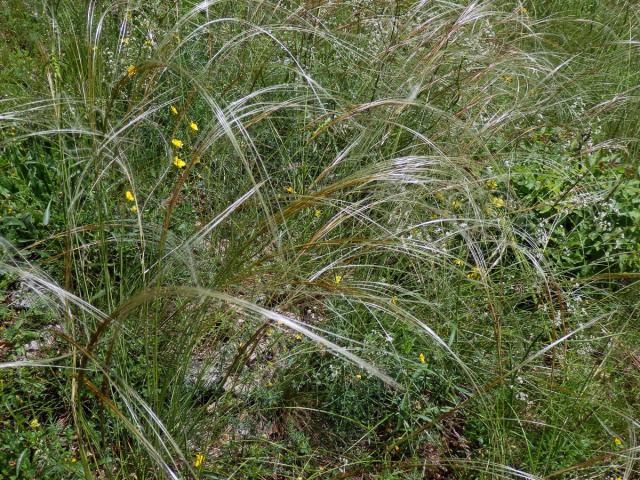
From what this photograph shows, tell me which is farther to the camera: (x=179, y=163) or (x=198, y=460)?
(x=179, y=163)

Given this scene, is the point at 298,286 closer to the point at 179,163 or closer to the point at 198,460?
the point at 198,460

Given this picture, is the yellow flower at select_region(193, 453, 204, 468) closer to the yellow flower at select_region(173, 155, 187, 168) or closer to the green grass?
the green grass

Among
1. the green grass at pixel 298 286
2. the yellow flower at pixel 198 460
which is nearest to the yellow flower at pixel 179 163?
the green grass at pixel 298 286

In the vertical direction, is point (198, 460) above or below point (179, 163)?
below

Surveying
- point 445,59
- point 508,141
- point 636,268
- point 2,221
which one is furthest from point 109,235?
point 636,268

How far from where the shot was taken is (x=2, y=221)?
2090mm

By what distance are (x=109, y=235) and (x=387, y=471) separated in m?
1.11

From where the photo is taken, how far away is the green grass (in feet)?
5.12

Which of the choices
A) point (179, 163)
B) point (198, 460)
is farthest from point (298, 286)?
point (179, 163)

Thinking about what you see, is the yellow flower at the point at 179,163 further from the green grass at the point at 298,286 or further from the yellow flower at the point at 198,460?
the yellow flower at the point at 198,460

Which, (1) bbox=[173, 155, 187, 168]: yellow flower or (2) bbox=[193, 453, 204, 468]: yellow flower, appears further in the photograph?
(1) bbox=[173, 155, 187, 168]: yellow flower

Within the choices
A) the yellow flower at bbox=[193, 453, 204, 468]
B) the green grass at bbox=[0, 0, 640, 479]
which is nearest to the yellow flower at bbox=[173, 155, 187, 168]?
the green grass at bbox=[0, 0, 640, 479]

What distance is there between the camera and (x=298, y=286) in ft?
5.49

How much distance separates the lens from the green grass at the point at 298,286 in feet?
5.12
